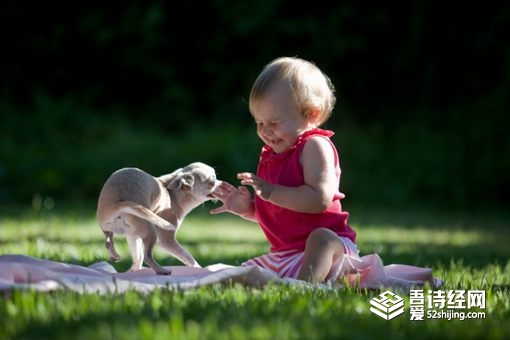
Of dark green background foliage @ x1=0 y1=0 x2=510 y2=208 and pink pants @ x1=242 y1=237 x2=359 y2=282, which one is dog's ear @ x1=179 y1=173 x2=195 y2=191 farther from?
dark green background foliage @ x1=0 y1=0 x2=510 y2=208

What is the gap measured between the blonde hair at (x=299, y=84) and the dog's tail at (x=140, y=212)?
2.77 feet

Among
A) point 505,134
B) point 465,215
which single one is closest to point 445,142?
point 505,134

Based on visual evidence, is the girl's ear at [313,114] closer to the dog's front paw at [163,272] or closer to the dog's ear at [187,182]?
the dog's ear at [187,182]

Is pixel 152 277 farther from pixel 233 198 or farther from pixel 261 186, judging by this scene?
pixel 233 198

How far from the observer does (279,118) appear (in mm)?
4207

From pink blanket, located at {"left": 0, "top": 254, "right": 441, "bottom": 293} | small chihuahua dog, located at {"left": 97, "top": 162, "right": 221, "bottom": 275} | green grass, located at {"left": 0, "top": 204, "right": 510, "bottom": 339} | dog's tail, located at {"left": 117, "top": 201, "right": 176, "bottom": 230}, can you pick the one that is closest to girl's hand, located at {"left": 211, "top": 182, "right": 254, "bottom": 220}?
small chihuahua dog, located at {"left": 97, "top": 162, "right": 221, "bottom": 275}

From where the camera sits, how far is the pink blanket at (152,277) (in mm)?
3426

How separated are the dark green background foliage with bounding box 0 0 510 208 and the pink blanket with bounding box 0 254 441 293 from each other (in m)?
6.73

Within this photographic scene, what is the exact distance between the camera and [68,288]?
11.0ft

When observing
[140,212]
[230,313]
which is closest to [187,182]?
[140,212]

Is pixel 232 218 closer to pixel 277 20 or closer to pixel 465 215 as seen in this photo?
pixel 465 215

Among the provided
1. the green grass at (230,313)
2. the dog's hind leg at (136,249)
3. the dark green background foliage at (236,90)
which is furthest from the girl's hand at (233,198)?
the dark green background foliage at (236,90)

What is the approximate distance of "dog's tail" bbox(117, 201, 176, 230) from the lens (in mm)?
3744

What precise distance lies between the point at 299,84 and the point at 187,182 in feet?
2.39
